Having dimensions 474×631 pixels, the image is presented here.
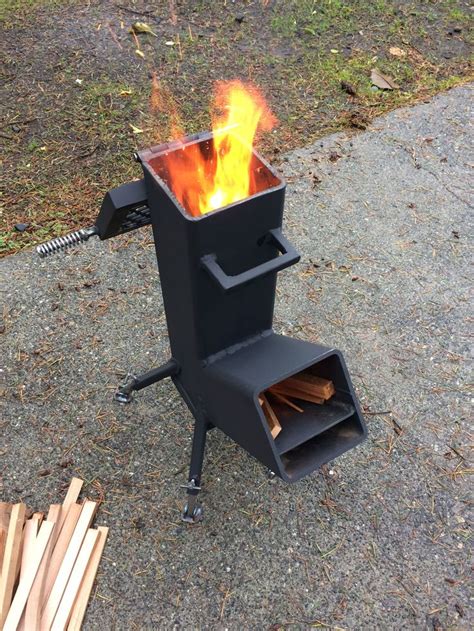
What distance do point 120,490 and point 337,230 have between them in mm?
2318

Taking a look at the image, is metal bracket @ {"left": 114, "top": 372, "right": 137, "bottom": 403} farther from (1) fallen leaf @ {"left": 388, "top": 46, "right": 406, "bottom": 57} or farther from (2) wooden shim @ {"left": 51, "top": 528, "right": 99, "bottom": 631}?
(1) fallen leaf @ {"left": 388, "top": 46, "right": 406, "bottom": 57}

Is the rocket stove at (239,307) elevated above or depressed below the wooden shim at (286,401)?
above

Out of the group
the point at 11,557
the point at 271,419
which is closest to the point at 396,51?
the point at 271,419

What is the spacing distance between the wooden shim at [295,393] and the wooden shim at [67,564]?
3.56 feet

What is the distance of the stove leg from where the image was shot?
2502 mm

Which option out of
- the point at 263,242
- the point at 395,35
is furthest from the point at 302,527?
the point at 395,35

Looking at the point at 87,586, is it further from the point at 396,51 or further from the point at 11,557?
the point at 396,51

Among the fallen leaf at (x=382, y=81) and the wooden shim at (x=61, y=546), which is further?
the fallen leaf at (x=382, y=81)

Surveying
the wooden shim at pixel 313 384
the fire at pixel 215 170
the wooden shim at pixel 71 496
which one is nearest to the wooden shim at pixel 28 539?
the wooden shim at pixel 71 496

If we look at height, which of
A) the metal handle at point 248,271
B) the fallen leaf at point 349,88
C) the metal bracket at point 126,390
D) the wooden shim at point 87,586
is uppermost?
the metal handle at point 248,271

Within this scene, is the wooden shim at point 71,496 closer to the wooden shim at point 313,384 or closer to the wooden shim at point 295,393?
the wooden shim at point 295,393

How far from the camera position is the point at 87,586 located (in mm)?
2414

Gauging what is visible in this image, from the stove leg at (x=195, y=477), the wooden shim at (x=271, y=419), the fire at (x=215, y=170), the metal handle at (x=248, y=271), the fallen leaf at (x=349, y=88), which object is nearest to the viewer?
the metal handle at (x=248, y=271)

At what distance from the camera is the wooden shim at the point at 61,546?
7.84 ft
